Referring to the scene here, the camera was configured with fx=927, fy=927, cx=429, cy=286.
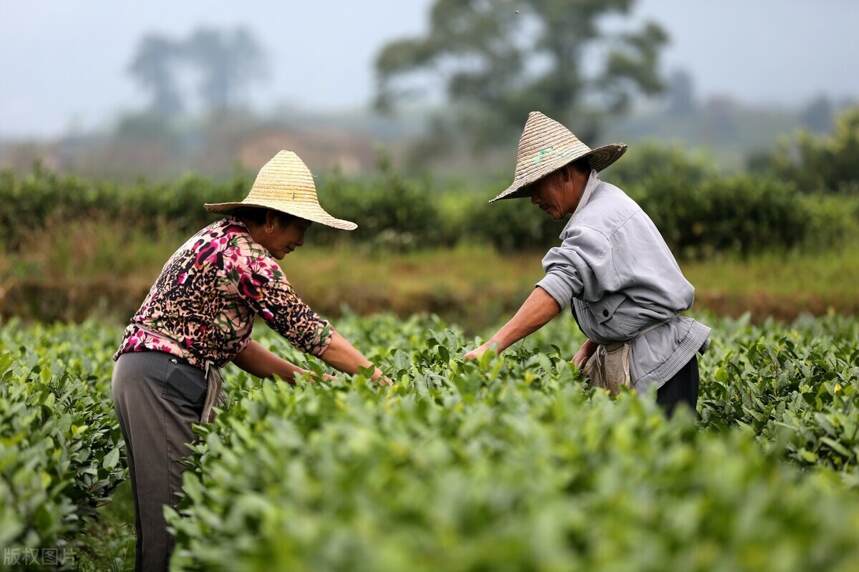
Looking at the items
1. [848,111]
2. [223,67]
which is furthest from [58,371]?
[223,67]

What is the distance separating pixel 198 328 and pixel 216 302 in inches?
5.6

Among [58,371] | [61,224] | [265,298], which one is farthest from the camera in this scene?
[61,224]

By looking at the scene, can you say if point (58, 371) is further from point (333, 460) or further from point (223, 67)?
point (223, 67)

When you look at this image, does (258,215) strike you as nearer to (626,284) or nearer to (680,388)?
(626,284)

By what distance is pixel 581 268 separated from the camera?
378 cm

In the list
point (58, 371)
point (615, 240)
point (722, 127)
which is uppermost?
point (615, 240)

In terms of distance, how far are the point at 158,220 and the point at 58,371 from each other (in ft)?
26.4

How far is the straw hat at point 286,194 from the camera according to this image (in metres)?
3.83

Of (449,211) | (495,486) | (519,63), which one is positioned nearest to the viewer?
(495,486)

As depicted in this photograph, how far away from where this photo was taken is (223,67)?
244 ft

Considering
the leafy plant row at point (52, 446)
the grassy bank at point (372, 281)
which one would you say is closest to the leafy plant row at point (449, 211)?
the grassy bank at point (372, 281)

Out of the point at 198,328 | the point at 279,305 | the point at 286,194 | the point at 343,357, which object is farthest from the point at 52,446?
the point at 286,194

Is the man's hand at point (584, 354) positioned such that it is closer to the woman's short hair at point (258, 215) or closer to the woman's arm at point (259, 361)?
the woman's arm at point (259, 361)

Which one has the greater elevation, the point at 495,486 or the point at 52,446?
the point at 495,486
